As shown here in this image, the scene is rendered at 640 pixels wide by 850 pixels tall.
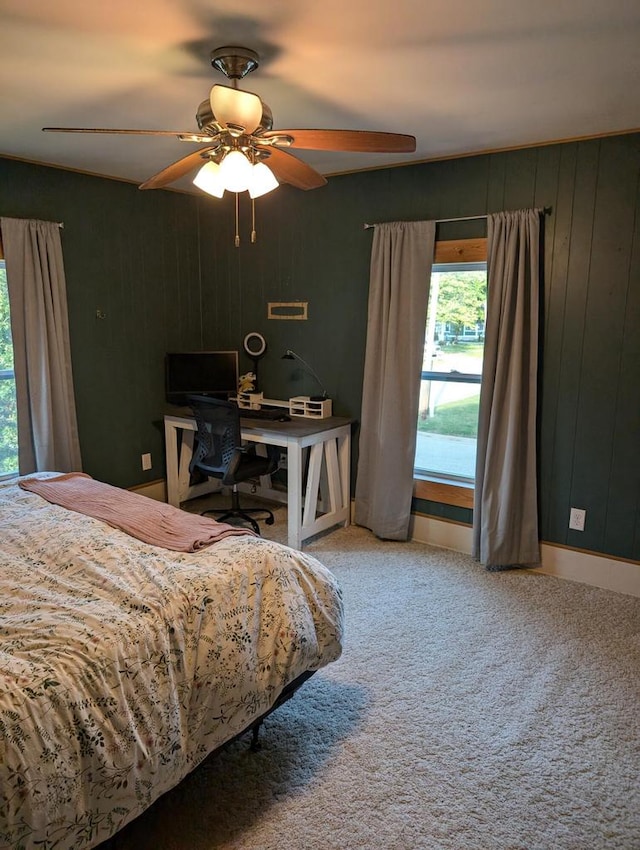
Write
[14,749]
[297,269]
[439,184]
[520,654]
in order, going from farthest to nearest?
[297,269] → [439,184] → [520,654] → [14,749]

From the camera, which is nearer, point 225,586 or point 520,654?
point 225,586

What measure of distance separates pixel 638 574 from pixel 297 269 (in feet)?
9.68

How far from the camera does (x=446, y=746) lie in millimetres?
2068

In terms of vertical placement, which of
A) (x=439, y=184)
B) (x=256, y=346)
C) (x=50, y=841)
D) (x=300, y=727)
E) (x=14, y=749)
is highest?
(x=439, y=184)

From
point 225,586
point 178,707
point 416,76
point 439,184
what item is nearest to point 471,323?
point 439,184

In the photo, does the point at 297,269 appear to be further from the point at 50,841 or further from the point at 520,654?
the point at 50,841

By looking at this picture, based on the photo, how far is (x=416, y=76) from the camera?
225 centimetres

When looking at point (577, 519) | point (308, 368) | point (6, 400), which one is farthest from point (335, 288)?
point (6, 400)

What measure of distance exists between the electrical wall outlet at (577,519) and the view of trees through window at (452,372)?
2.22 feet

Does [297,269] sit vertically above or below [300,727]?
above

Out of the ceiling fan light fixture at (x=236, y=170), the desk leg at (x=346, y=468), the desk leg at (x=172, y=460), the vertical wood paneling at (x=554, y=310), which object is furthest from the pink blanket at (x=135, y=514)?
the vertical wood paneling at (x=554, y=310)

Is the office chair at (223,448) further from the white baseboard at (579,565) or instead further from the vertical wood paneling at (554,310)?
the vertical wood paneling at (554,310)

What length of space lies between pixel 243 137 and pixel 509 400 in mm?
2048

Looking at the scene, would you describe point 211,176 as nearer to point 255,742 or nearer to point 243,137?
point 243,137
